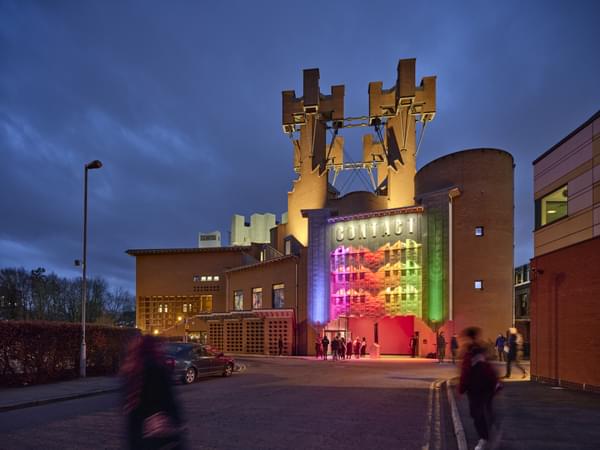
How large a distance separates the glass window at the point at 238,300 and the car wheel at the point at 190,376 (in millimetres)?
32174

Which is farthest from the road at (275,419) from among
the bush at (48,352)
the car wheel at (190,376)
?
the bush at (48,352)

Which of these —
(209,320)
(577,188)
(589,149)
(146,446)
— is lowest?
(209,320)

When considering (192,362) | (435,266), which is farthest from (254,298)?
(192,362)

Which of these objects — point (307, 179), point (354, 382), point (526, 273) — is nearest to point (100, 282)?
point (307, 179)

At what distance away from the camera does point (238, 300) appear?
168 feet

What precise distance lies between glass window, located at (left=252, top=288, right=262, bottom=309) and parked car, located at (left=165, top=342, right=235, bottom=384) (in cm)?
2665

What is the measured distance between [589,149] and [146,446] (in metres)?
15.5

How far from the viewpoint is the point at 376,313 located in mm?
35969

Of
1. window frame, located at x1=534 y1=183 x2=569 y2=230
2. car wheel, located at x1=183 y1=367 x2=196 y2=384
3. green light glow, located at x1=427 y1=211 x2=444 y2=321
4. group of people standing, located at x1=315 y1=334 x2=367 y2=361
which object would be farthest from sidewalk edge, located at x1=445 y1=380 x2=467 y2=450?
group of people standing, located at x1=315 y1=334 x2=367 y2=361

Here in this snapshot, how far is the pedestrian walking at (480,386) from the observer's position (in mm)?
7355

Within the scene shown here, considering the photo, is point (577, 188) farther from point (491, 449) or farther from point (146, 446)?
point (146, 446)

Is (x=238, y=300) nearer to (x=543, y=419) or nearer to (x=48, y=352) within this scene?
(x=48, y=352)

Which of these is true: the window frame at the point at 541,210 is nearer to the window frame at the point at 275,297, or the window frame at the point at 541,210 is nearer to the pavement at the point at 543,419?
the pavement at the point at 543,419

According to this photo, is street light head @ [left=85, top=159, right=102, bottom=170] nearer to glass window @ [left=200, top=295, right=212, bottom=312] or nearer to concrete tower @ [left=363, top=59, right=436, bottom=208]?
concrete tower @ [left=363, top=59, right=436, bottom=208]
